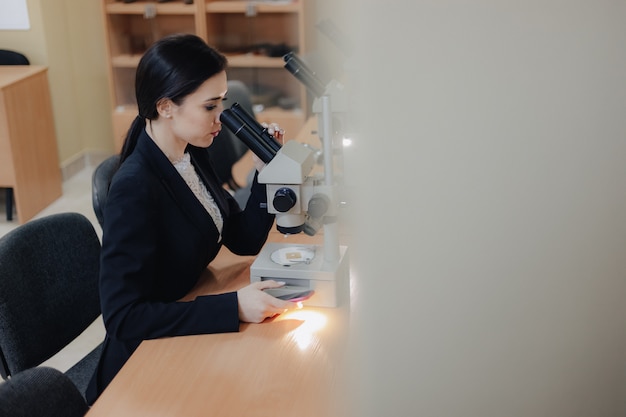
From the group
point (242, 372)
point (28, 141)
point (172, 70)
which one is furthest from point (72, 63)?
point (242, 372)

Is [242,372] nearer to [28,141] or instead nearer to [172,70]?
[172,70]

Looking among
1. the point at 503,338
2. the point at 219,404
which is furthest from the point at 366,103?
the point at 219,404

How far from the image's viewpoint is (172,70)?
1478 millimetres

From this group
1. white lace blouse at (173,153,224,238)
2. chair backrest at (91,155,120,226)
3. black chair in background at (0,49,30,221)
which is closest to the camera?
white lace blouse at (173,153,224,238)

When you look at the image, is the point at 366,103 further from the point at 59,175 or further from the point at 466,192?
the point at 59,175

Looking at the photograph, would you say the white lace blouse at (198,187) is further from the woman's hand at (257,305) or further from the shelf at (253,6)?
the shelf at (253,6)

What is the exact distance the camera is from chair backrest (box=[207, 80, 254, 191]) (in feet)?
9.12

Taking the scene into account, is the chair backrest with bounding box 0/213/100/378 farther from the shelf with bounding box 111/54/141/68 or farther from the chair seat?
the shelf with bounding box 111/54/141/68

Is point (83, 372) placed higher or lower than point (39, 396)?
lower

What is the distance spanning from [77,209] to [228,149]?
1.54 meters

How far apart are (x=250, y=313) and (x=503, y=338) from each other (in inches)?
41.2

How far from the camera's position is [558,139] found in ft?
1.22

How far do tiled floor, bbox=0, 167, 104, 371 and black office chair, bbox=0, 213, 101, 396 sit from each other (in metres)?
1.02

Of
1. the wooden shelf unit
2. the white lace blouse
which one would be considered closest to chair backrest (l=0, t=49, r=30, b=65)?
the wooden shelf unit
